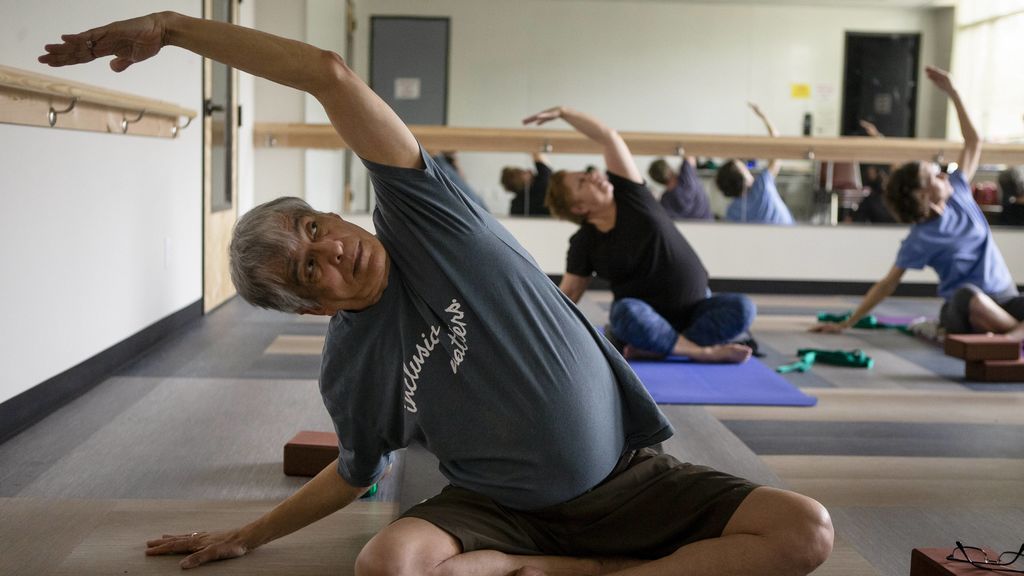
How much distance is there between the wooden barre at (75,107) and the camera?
9.14 feet

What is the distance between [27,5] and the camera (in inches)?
120

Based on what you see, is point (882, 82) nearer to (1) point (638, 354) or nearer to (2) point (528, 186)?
(2) point (528, 186)

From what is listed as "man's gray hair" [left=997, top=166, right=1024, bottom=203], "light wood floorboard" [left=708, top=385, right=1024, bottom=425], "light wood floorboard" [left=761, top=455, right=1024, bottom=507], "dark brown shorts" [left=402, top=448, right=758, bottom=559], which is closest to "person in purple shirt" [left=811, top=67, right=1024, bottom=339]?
"light wood floorboard" [left=708, top=385, right=1024, bottom=425]

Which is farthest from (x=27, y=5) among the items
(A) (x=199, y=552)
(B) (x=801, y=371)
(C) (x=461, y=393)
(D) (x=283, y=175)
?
(D) (x=283, y=175)

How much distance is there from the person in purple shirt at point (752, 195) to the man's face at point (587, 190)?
3.49 metres

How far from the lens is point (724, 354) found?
14.0 ft

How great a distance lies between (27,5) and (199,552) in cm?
190

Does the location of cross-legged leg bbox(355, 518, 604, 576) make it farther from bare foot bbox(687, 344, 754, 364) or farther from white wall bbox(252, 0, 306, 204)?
white wall bbox(252, 0, 306, 204)

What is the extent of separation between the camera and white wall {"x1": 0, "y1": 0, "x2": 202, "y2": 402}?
3029 mm

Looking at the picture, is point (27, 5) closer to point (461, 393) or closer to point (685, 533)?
point (461, 393)

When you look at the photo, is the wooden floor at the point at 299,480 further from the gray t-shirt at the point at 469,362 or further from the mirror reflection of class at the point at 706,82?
the mirror reflection of class at the point at 706,82

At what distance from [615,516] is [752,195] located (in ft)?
19.5

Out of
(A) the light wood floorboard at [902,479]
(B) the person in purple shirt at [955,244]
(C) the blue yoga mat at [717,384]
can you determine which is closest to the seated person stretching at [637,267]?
(C) the blue yoga mat at [717,384]

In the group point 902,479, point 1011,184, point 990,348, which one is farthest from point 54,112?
point 1011,184
